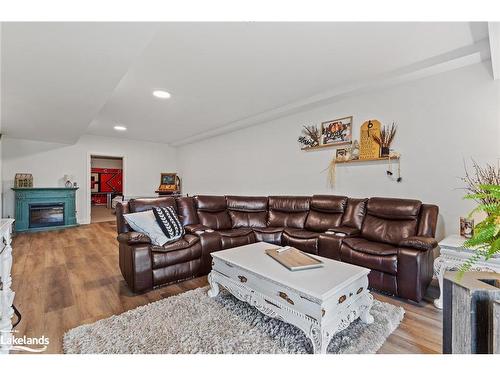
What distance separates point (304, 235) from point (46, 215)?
574 centimetres

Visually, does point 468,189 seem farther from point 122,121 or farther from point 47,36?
point 122,121

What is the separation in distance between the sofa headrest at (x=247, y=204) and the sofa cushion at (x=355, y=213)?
4.13 feet

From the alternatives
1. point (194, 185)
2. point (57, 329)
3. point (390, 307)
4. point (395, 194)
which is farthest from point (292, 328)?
point (194, 185)

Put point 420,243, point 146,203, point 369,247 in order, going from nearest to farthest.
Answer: point 420,243, point 369,247, point 146,203

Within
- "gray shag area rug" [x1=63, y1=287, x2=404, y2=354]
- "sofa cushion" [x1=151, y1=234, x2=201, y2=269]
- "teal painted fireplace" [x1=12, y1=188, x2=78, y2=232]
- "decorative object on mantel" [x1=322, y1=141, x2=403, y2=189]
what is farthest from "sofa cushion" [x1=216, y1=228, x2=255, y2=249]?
"teal painted fireplace" [x1=12, y1=188, x2=78, y2=232]

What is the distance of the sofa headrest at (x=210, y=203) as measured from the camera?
12.0 ft

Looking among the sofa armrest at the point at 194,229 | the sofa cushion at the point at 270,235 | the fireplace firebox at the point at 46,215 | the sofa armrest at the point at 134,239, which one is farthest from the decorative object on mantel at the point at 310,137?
the fireplace firebox at the point at 46,215

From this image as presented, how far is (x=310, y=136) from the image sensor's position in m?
3.95

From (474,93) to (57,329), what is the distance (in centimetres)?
426

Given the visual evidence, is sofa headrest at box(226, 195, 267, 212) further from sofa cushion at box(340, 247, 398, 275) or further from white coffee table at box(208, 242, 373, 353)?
white coffee table at box(208, 242, 373, 353)

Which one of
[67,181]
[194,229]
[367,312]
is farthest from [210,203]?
[67,181]

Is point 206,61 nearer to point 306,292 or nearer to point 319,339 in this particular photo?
point 306,292

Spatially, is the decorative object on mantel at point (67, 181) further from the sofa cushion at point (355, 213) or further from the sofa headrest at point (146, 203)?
the sofa cushion at point (355, 213)
